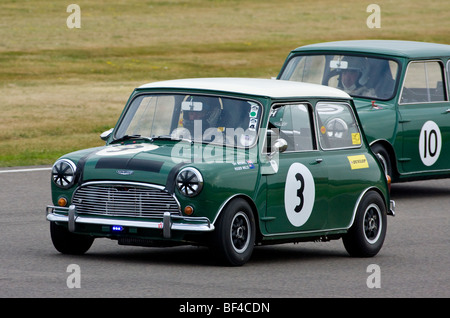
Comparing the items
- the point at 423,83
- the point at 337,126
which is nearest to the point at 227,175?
the point at 337,126

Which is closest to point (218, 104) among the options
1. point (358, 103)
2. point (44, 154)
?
point (358, 103)

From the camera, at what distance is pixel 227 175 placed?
8.68m

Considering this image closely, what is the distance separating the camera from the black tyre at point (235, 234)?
858cm

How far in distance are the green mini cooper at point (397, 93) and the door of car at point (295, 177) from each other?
4.20 meters

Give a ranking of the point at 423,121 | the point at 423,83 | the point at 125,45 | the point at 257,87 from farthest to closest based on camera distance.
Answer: the point at 125,45 → the point at 423,83 → the point at 423,121 → the point at 257,87

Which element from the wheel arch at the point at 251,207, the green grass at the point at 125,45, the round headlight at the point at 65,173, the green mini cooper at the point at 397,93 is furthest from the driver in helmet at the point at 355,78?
the round headlight at the point at 65,173

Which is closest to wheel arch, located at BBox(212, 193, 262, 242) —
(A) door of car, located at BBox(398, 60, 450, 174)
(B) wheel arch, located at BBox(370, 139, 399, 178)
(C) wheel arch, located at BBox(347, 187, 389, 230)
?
(C) wheel arch, located at BBox(347, 187, 389, 230)

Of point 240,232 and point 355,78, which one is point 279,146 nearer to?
point 240,232

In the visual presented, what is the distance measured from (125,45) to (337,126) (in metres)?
28.7

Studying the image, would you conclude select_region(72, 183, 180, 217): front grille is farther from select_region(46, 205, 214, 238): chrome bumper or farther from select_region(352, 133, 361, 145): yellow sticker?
select_region(352, 133, 361, 145): yellow sticker

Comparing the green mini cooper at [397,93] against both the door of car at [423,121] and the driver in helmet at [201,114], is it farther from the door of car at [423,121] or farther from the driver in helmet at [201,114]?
the driver in helmet at [201,114]

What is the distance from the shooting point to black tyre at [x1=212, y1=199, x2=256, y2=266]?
338 inches

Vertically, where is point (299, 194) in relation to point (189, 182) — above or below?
below
